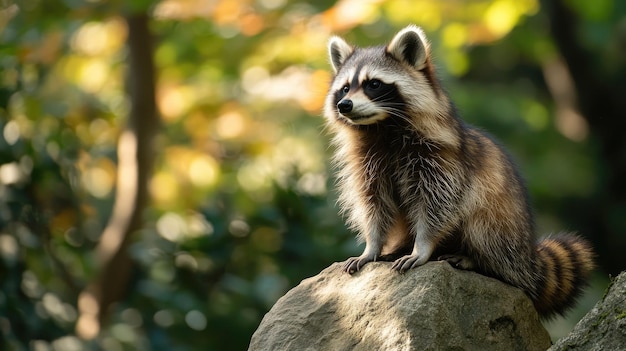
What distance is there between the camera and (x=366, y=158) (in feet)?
19.0

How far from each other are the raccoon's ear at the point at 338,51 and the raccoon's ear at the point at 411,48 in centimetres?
43

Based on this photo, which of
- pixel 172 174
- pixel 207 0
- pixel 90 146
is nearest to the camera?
pixel 207 0

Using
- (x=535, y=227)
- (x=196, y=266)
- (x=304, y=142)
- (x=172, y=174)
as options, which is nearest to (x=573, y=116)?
(x=304, y=142)

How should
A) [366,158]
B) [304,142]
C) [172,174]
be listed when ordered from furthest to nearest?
[304,142] → [172,174] → [366,158]

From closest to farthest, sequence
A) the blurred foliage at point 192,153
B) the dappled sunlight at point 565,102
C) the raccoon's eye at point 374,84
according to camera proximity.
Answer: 1. the raccoon's eye at point 374,84
2. the blurred foliage at point 192,153
3. the dappled sunlight at point 565,102

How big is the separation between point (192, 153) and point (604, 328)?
9881 millimetres

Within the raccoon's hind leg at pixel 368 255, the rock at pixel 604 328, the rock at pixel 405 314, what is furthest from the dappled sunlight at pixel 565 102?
the rock at pixel 604 328

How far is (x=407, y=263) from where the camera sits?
506 cm

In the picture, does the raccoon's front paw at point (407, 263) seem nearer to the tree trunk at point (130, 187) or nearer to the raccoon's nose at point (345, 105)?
the raccoon's nose at point (345, 105)

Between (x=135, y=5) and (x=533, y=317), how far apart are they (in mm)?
5369

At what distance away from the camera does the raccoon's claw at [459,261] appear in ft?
17.4

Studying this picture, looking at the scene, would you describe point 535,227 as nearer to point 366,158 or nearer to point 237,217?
point 366,158

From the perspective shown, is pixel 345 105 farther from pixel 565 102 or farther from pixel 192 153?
pixel 565 102

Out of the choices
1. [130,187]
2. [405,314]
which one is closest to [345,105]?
[405,314]
